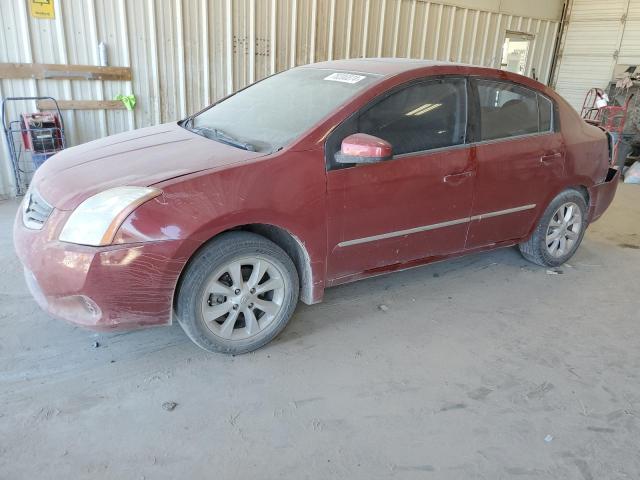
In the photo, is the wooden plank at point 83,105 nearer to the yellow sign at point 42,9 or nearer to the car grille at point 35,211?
the yellow sign at point 42,9

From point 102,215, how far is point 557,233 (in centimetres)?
342

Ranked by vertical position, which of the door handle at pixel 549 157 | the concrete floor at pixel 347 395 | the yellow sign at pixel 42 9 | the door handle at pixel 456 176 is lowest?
the concrete floor at pixel 347 395

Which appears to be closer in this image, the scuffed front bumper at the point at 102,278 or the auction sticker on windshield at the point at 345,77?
the scuffed front bumper at the point at 102,278

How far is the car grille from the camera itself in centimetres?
244

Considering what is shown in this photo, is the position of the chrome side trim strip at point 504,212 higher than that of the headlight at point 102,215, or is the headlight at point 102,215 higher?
the headlight at point 102,215

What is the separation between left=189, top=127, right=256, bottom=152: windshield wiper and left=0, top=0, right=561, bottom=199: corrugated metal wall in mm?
3076

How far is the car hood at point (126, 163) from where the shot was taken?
2.43 metres

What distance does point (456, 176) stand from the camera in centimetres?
319

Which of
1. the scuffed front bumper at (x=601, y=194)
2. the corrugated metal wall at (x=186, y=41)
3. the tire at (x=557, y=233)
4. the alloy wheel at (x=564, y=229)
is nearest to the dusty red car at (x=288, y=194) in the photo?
the tire at (x=557, y=233)

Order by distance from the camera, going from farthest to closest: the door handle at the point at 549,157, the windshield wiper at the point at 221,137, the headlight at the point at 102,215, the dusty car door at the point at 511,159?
the door handle at the point at 549,157 < the dusty car door at the point at 511,159 < the windshield wiper at the point at 221,137 < the headlight at the point at 102,215

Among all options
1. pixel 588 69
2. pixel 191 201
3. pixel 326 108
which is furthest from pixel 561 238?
pixel 588 69

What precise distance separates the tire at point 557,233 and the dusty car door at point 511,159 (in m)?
0.15

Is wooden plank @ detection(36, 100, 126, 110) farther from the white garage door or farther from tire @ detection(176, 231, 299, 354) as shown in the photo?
the white garage door

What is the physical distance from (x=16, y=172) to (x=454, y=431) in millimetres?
5266
